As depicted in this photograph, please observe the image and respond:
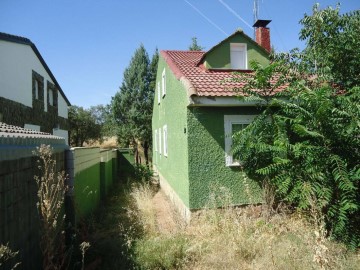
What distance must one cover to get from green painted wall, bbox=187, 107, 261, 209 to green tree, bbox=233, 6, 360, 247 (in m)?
0.49

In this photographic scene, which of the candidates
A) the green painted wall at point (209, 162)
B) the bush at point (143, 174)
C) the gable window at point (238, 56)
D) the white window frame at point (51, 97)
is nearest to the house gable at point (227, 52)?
the gable window at point (238, 56)

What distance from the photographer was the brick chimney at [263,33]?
457 inches

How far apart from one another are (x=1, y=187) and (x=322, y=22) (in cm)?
766

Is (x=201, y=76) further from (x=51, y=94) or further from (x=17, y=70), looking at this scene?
(x=51, y=94)

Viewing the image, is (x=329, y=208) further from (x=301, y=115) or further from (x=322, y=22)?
(x=322, y=22)

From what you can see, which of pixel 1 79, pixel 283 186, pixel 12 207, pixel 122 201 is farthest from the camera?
pixel 1 79

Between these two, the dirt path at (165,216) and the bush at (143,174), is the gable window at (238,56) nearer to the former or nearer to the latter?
the dirt path at (165,216)

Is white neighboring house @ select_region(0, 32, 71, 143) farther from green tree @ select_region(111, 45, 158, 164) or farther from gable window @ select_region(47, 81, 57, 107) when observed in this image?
green tree @ select_region(111, 45, 158, 164)

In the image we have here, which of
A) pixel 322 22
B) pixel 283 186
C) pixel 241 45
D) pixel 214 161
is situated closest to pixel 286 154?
pixel 283 186

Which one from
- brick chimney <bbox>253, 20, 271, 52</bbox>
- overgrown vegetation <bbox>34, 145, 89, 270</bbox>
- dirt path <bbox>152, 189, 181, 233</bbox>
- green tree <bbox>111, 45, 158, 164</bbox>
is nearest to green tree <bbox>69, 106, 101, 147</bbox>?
green tree <bbox>111, 45, 158, 164</bbox>

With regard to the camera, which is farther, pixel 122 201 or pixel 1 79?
pixel 1 79

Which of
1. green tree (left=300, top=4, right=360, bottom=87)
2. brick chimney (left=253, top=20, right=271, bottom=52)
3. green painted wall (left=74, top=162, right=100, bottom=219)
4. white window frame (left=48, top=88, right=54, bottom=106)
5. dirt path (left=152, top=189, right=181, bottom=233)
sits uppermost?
brick chimney (left=253, top=20, right=271, bottom=52)

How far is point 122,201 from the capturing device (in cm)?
1094

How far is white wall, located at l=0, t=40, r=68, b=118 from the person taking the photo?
1298 cm
